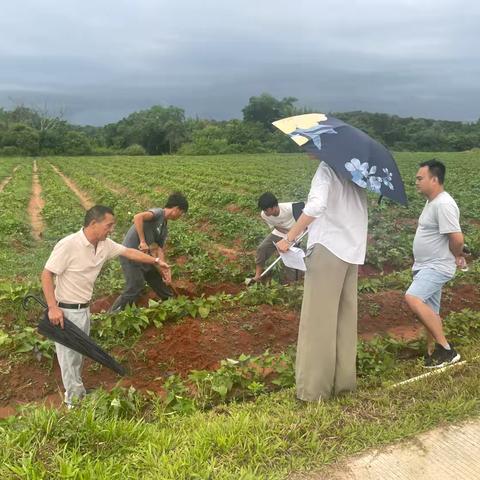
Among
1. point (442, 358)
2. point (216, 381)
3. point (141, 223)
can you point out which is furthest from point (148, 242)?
point (442, 358)

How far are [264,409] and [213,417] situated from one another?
35cm

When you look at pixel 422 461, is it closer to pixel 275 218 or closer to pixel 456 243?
pixel 456 243

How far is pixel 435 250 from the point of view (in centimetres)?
423

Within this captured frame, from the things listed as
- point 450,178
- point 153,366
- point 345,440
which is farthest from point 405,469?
point 450,178

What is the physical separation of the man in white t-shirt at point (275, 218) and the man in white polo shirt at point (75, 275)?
2.46 metres

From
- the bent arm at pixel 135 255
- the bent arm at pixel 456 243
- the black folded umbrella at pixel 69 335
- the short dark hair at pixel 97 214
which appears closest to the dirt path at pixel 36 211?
the bent arm at pixel 135 255

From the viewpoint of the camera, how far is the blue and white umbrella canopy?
333 centimetres

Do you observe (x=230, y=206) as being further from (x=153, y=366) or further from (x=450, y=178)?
(x=450, y=178)

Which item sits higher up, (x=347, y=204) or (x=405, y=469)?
(x=347, y=204)

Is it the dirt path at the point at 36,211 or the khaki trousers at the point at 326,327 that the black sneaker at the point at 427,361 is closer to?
the khaki trousers at the point at 326,327

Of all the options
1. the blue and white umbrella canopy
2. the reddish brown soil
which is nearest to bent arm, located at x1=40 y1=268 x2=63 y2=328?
the reddish brown soil

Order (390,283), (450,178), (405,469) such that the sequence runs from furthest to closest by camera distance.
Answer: (450,178) → (390,283) → (405,469)

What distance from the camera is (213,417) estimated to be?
3.38 meters

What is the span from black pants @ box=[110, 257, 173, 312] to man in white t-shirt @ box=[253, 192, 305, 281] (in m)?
1.39
